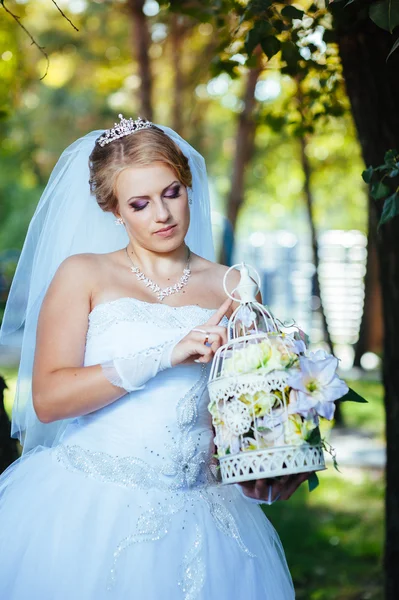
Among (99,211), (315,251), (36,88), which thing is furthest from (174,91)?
(99,211)

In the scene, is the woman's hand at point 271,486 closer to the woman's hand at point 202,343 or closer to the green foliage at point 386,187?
the woman's hand at point 202,343

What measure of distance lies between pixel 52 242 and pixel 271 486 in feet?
4.47

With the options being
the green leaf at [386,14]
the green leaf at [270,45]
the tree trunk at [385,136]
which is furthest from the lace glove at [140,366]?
the tree trunk at [385,136]

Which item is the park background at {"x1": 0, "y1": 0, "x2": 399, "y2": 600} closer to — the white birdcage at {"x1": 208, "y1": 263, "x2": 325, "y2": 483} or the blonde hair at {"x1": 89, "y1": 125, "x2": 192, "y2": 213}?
the white birdcage at {"x1": 208, "y1": 263, "x2": 325, "y2": 483}

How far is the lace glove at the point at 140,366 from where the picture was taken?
2.62 metres

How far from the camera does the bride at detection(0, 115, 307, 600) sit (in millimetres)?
2607

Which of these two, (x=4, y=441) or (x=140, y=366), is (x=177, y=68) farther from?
(x=140, y=366)

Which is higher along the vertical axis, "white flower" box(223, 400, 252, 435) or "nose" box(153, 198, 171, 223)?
"nose" box(153, 198, 171, 223)

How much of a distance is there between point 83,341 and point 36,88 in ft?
63.5

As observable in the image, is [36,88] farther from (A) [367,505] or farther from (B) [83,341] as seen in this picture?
(B) [83,341]

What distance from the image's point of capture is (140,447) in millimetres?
2812

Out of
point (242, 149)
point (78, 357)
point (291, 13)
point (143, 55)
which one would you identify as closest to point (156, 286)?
point (78, 357)

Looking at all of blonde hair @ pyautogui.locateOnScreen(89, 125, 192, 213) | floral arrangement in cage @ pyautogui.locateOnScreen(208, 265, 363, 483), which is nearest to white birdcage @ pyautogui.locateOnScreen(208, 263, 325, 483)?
floral arrangement in cage @ pyautogui.locateOnScreen(208, 265, 363, 483)

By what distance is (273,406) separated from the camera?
7.79 ft
